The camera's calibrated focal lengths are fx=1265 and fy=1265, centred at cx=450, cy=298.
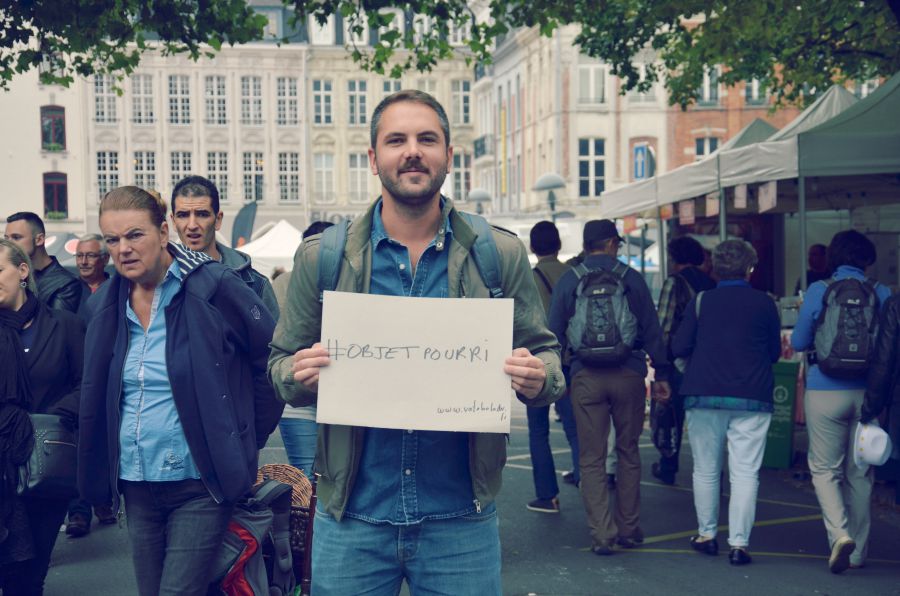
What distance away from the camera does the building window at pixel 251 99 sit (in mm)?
72000

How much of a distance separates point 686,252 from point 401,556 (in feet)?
23.1

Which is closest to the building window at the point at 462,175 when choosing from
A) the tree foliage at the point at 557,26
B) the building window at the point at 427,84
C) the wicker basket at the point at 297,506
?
the building window at the point at 427,84

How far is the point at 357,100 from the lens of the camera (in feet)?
246

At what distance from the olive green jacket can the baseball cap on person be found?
4.60m

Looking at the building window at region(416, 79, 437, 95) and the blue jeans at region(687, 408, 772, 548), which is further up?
the building window at region(416, 79, 437, 95)

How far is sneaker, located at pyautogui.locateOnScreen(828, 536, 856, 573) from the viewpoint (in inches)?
287

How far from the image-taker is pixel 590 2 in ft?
41.5

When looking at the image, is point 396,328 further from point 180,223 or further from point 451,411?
point 180,223

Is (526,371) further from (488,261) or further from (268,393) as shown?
(268,393)

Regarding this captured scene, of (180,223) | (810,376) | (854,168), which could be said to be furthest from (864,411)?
(180,223)

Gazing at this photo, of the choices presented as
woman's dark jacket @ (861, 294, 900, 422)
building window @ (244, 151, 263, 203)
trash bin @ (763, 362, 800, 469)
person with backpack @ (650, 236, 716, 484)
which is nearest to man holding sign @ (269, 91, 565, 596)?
woman's dark jacket @ (861, 294, 900, 422)

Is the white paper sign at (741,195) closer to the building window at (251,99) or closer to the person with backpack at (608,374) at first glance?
the person with backpack at (608,374)

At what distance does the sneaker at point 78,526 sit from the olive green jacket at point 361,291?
18.1 feet

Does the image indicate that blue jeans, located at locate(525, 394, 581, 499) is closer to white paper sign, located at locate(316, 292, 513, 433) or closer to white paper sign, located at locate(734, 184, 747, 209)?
white paper sign, located at locate(734, 184, 747, 209)
